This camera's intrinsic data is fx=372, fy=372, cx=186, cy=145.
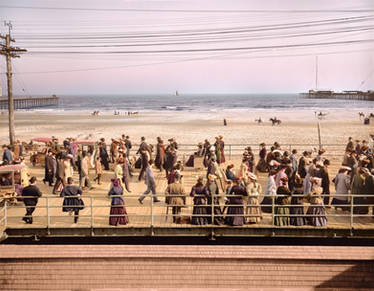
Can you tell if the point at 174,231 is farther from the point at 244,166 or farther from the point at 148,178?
the point at 244,166

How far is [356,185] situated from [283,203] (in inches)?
95.1

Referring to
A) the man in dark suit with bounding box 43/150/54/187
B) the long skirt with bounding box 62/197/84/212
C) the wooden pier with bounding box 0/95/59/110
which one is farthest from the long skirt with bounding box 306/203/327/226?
the wooden pier with bounding box 0/95/59/110

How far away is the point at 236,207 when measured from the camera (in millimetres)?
9391

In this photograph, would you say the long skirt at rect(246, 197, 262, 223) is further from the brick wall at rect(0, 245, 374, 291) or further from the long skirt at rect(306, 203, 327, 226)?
the long skirt at rect(306, 203, 327, 226)

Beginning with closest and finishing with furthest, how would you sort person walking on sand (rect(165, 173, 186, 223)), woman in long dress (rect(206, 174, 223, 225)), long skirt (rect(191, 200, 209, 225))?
woman in long dress (rect(206, 174, 223, 225))
long skirt (rect(191, 200, 209, 225))
person walking on sand (rect(165, 173, 186, 223))

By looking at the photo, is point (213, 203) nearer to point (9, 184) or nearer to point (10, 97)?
point (9, 184)

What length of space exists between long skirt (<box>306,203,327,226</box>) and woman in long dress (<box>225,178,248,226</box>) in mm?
1704

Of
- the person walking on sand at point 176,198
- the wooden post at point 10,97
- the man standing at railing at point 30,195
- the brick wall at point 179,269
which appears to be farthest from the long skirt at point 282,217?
the wooden post at point 10,97

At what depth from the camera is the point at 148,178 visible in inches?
458

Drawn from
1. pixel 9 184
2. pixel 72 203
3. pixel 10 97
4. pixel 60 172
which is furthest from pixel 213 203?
pixel 10 97

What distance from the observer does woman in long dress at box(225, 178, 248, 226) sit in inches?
366

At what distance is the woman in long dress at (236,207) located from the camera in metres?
9.30

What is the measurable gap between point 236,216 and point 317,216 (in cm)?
200

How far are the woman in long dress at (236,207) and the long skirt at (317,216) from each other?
5.59ft
